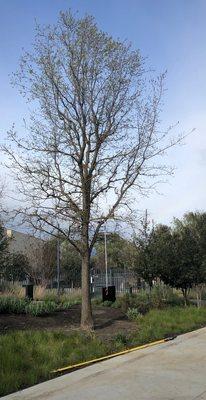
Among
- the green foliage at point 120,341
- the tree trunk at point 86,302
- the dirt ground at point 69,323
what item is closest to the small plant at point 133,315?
the dirt ground at point 69,323

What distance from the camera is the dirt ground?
12.2 m

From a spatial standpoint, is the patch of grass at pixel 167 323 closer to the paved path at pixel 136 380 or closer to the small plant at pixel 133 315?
the small plant at pixel 133 315

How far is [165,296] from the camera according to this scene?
2152 centimetres

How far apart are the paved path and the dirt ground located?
2396mm

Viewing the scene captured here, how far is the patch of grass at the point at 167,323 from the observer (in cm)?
1228

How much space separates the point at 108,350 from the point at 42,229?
396cm

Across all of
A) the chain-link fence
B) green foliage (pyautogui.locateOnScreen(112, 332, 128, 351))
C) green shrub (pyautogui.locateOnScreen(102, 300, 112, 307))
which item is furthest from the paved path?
the chain-link fence

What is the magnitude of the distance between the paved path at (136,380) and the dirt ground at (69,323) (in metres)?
2.40

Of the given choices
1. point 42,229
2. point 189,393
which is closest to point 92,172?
point 42,229

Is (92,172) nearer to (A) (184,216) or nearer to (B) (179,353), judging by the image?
(B) (179,353)

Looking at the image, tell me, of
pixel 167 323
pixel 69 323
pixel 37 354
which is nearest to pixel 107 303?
pixel 167 323

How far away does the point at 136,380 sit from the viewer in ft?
25.7

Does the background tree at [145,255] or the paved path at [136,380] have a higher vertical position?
the background tree at [145,255]

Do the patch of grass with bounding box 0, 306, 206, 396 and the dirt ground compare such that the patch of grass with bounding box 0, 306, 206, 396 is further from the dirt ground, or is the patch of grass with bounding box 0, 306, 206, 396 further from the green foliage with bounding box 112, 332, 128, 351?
the dirt ground
